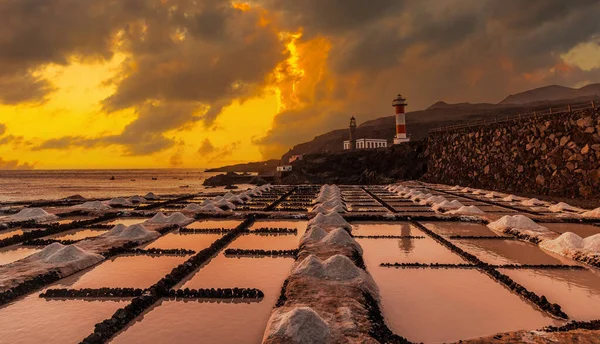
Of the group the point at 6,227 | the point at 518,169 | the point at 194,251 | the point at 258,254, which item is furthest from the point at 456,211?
the point at 6,227

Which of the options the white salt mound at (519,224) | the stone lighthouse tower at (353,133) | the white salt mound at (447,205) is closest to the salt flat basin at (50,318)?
the white salt mound at (519,224)

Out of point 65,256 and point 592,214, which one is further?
point 592,214

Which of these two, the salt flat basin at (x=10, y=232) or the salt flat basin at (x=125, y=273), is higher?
the salt flat basin at (x=10, y=232)

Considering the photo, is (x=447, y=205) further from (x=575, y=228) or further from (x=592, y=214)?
(x=592, y=214)

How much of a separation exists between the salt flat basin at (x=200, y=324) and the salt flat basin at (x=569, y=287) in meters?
5.73

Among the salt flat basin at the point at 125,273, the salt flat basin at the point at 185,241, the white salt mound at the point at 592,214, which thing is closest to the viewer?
the salt flat basin at the point at 125,273

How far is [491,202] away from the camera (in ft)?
81.7

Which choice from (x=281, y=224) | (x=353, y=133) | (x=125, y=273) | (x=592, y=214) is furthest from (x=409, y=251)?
(x=353, y=133)

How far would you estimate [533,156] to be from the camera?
2930 cm

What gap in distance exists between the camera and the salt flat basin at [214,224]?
1681cm

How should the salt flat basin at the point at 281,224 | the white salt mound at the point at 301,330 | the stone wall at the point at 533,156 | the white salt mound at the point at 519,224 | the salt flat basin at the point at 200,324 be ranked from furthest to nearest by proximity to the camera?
the stone wall at the point at 533,156, the salt flat basin at the point at 281,224, the white salt mound at the point at 519,224, the salt flat basin at the point at 200,324, the white salt mound at the point at 301,330

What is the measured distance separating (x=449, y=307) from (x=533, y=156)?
1044 inches

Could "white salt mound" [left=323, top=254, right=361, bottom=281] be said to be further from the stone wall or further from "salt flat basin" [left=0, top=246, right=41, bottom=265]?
the stone wall

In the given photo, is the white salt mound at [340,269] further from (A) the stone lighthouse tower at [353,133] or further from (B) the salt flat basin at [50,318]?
(A) the stone lighthouse tower at [353,133]
